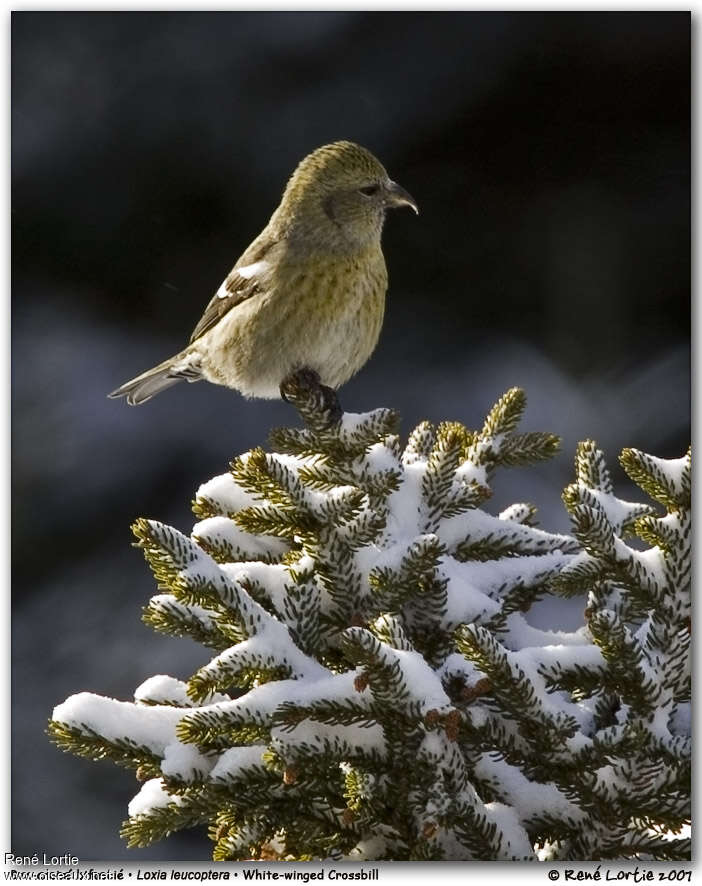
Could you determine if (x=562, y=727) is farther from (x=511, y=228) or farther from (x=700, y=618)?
(x=511, y=228)

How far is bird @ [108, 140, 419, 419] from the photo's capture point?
249cm

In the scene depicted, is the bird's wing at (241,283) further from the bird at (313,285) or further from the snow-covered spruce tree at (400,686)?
the snow-covered spruce tree at (400,686)

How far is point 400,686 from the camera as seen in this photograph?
1.44 m

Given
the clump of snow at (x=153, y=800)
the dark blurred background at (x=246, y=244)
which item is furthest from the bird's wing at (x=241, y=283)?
the clump of snow at (x=153, y=800)

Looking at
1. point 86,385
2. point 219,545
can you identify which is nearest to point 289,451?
point 219,545

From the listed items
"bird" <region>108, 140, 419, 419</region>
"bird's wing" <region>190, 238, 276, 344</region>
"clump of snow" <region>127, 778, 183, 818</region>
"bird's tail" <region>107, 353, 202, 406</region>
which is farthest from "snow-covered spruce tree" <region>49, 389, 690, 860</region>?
"bird's tail" <region>107, 353, 202, 406</region>

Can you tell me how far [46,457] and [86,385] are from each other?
24 centimetres

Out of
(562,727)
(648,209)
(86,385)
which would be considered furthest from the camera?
(86,385)

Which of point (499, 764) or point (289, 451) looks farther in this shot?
point (289, 451)

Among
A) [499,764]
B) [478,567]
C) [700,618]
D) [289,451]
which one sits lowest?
[499,764]

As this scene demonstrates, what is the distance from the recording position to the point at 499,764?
62.5 inches

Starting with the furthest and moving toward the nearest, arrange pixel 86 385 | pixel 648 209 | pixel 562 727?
pixel 86 385 < pixel 648 209 < pixel 562 727

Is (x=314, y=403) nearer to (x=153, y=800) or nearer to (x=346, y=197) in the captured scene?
(x=153, y=800)

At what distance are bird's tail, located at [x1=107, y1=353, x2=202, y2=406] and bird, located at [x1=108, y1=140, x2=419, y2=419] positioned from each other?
148 mm
